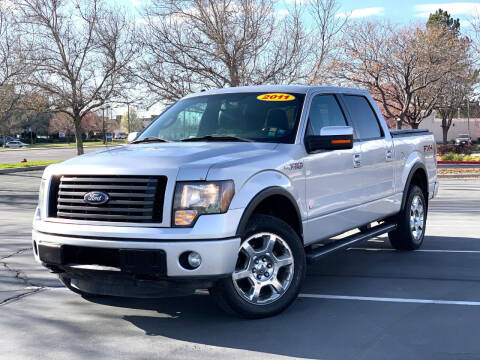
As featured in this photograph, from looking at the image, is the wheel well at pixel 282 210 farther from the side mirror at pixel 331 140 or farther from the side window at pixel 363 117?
the side window at pixel 363 117

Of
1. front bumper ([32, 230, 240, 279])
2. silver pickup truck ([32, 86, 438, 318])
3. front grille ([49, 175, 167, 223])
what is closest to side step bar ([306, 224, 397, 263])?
silver pickup truck ([32, 86, 438, 318])

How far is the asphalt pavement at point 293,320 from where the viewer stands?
4.29 m

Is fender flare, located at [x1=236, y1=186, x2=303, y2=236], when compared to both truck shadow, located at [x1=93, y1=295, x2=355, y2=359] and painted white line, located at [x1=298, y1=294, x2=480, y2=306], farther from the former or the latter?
painted white line, located at [x1=298, y1=294, x2=480, y2=306]

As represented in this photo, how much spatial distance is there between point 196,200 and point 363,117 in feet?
10.3

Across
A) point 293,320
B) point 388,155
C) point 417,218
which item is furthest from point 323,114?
point 417,218

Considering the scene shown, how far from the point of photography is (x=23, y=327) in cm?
493

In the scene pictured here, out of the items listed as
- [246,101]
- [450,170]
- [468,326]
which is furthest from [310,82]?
[468,326]

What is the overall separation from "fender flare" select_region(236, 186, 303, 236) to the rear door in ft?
4.75

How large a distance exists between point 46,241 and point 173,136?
1726mm

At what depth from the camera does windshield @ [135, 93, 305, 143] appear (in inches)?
223

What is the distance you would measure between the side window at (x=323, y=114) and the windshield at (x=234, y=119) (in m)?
0.18

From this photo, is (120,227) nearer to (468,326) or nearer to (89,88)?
(468,326)

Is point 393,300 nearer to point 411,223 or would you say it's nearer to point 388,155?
point 388,155

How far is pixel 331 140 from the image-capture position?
5.48 metres
